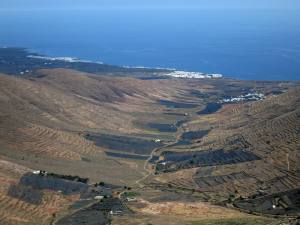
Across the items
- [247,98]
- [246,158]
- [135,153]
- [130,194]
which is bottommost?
[130,194]

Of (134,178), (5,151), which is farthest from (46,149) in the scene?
(134,178)

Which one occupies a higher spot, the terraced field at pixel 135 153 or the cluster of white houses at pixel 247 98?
the cluster of white houses at pixel 247 98

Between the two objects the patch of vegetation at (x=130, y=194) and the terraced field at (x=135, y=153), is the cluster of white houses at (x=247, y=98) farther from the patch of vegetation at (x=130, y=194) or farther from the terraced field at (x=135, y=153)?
the patch of vegetation at (x=130, y=194)

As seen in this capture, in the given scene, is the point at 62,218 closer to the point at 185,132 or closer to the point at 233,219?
the point at 233,219

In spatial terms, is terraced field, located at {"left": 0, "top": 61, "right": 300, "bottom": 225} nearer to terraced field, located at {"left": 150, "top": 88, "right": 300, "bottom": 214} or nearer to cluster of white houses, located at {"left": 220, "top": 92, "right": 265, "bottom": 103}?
terraced field, located at {"left": 150, "top": 88, "right": 300, "bottom": 214}

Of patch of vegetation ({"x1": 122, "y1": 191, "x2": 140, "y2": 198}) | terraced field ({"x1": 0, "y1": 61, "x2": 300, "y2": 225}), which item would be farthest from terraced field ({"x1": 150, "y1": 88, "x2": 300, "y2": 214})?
patch of vegetation ({"x1": 122, "y1": 191, "x2": 140, "y2": 198})

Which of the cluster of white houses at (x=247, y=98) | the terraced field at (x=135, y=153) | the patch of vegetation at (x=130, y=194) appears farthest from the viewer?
the cluster of white houses at (x=247, y=98)

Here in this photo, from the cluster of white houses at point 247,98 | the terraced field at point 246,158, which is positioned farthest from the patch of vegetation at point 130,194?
the cluster of white houses at point 247,98

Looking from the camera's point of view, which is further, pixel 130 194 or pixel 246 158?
pixel 246 158

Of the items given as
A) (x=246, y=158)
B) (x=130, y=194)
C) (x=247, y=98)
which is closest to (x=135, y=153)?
(x=246, y=158)

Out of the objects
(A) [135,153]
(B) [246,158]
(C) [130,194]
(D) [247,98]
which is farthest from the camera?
(D) [247,98]

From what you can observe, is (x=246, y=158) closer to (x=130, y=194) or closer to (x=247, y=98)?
(x=130, y=194)
